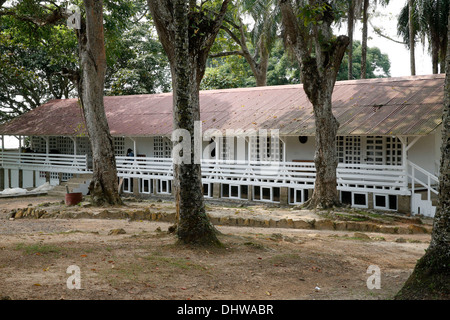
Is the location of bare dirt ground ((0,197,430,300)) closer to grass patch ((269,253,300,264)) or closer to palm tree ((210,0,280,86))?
grass patch ((269,253,300,264))

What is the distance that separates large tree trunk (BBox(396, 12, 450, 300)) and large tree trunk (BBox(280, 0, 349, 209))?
9.01 m

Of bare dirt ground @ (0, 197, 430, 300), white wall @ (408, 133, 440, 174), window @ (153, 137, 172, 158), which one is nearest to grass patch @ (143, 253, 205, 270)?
bare dirt ground @ (0, 197, 430, 300)

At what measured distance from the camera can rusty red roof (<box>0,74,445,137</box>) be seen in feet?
56.0

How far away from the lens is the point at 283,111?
20750 millimetres

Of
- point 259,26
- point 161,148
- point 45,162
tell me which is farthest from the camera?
point 259,26

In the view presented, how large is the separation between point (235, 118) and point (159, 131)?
3.60 meters

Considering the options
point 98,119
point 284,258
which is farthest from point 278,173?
point 284,258

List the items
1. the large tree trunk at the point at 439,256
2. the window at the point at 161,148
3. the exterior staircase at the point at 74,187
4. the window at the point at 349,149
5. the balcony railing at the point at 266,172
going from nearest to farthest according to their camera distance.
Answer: the large tree trunk at the point at 439,256 < the balcony railing at the point at 266,172 < the window at the point at 349,149 < the exterior staircase at the point at 74,187 < the window at the point at 161,148

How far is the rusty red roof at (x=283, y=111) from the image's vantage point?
1706cm

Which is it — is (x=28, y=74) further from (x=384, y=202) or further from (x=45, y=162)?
(x=384, y=202)

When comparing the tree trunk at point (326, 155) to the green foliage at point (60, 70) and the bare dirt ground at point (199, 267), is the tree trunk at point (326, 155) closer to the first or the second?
the bare dirt ground at point (199, 267)

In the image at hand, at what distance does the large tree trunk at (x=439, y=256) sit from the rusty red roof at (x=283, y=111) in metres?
9.94

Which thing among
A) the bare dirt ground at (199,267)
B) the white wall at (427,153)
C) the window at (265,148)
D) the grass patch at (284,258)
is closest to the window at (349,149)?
the white wall at (427,153)

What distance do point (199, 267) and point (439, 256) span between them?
3.47 metres
